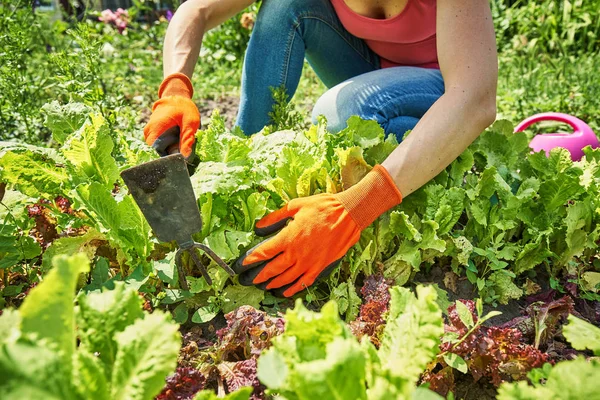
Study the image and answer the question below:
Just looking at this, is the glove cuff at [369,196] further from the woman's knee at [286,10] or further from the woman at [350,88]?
the woman's knee at [286,10]

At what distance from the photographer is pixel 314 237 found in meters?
1.51

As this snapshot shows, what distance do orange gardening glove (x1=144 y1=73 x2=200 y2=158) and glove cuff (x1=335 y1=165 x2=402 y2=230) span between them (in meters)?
0.62

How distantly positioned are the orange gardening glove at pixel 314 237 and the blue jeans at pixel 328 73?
594 millimetres

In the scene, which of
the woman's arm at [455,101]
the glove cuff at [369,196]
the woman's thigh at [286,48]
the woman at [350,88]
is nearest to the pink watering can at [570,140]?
the woman at [350,88]

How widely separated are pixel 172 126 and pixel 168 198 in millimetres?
582

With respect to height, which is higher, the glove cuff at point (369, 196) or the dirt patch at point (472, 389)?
the glove cuff at point (369, 196)

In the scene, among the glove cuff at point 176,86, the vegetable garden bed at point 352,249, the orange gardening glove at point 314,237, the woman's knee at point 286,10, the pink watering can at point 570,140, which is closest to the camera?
the vegetable garden bed at point 352,249

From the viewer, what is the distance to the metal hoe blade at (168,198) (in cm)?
137

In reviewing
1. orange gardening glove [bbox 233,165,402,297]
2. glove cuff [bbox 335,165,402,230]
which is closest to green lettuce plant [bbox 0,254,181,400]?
orange gardening glove [bbox 233,165,402,297]

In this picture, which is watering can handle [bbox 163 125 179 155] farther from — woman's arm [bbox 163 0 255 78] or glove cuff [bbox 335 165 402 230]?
glove cuff [bbox 335 165 402 230]

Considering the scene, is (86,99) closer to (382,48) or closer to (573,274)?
(382,48)

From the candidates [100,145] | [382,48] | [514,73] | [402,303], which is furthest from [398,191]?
[514,73]

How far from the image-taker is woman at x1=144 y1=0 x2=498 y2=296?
1549 millimetres

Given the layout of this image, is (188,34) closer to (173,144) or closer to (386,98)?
(173,144)
